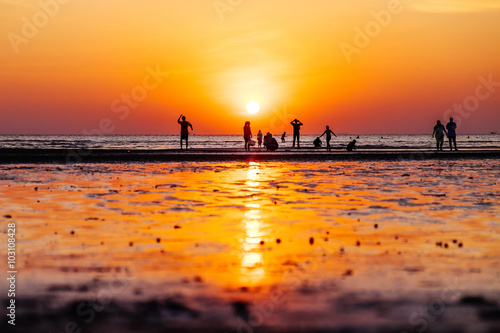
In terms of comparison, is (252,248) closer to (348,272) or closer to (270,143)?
(348,272)

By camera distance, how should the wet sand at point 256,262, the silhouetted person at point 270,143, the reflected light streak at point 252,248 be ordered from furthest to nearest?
the silhouetted person at point 270,143 < the reflected light streak at point 252,248 < the wet sand at point 256,262

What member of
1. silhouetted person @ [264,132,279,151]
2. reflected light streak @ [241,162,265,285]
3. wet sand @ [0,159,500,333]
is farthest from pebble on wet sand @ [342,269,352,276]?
silhouetted person @ [264,132,279,151]

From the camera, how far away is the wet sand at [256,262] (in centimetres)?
654

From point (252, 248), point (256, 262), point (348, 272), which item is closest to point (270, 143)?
point (252, 248)

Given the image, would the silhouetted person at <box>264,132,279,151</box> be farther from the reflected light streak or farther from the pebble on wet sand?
the pebble on wet sand

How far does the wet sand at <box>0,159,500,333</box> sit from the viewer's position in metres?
6.54

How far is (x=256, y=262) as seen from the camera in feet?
30.6

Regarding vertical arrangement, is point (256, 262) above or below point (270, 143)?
below

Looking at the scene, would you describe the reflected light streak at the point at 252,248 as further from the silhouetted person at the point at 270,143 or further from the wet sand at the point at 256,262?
the silhouetted person at the point at 270,143

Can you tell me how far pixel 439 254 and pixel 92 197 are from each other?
11597 mm

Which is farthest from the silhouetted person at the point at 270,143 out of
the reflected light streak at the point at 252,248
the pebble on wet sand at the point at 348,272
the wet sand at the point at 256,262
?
the pebble on wet sand at the point at 348,272

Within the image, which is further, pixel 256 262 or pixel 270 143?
pixel 270 143

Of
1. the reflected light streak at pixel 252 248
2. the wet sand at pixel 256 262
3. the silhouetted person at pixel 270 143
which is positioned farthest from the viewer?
the silhouetted person at pixel 270 143

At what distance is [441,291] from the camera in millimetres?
7516
